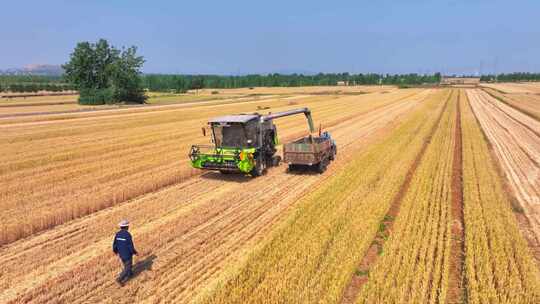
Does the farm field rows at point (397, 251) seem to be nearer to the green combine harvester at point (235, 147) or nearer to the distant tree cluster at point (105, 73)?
the green combine harvester at point (235, 147)

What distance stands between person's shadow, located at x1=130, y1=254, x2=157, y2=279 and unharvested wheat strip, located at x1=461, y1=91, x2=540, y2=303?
679 centimetres

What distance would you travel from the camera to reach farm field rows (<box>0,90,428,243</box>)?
39.2 ft

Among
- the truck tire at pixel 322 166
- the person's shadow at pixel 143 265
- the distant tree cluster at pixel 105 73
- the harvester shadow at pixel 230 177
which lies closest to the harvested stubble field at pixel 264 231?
the person's shadow at pixel 143 265

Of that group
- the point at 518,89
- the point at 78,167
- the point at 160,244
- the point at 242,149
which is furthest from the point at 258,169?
the point at 518,89

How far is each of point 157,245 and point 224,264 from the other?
6.84 ft

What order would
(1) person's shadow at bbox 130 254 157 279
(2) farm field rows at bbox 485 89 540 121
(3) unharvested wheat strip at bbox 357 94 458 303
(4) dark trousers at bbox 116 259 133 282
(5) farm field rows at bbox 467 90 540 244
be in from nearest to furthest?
(3) unharvested wheat strip at bbox 357 94 458 303, (4) dark trousers at bbox 116 259 133 282, (1) person's shadow at bbox 130 254 157 279, (5) farm field rows at bbox 467 90 540 244, (2) farm field rows at bbox 485 89 540 121

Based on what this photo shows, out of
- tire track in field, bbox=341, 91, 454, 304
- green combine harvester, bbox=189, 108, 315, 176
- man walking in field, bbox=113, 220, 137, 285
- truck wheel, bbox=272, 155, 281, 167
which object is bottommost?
tire track in field, bbox=341, 91, 454, 304

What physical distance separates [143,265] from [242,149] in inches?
295

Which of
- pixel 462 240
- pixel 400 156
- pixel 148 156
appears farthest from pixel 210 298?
pixel 400 156

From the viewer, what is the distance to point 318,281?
787 cm

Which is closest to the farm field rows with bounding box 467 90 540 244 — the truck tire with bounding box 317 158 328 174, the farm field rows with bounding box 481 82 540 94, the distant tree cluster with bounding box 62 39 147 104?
the truck tire with bounding box 317 158 328 174

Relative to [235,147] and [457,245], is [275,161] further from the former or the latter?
[457,245]

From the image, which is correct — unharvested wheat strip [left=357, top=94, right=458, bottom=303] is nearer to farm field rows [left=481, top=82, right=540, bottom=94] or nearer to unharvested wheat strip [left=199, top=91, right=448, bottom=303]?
unharvested wheat strip [left=199, top=91, right=448, bottom=303]

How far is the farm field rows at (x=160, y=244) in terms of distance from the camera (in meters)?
7.79
